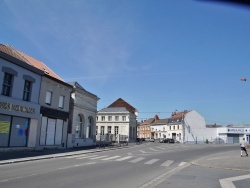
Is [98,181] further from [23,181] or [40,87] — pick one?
[40,87]

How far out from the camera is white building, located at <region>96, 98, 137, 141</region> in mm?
72812

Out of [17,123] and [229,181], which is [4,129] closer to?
[17,123]

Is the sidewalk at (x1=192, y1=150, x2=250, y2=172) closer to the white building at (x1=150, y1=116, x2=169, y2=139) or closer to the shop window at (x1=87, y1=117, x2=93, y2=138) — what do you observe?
the shop window at (x1=87, y1=117, x2=93, y2=138)

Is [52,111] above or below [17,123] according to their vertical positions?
above

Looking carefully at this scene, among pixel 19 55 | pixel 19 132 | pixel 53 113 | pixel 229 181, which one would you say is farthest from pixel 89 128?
pixel 229 181

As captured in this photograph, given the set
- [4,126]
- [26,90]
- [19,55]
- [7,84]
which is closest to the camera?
[4,126]

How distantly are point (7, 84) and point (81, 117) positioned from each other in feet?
51.2

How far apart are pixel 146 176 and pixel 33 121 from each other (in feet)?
54.7

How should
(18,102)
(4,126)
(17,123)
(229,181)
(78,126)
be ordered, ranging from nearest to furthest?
(229,181) → (4,126) → (18,102) → (17,123) → (78,126)

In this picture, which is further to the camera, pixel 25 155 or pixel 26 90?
pixel 26 90

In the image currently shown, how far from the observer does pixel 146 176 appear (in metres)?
13.6

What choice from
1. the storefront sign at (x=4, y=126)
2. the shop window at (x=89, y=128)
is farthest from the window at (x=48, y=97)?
the shop window at (x=89, y=128)

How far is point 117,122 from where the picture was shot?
74.0 m

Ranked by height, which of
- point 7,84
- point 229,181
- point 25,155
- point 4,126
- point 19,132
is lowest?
point 229,181
